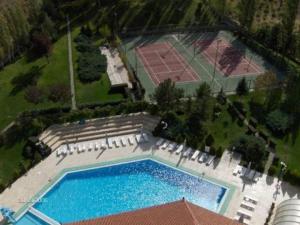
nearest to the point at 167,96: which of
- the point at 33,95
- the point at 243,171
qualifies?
the point at 243,171

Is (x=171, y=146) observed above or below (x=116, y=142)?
below

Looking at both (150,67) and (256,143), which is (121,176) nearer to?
(256,143)

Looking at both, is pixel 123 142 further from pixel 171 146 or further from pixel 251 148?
pixel 251 148

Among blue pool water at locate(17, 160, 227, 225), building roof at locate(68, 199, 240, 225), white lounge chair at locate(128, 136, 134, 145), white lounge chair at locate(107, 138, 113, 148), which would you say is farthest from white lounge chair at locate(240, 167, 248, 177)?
white lounge chair at locate(107, 138, 113, 148)

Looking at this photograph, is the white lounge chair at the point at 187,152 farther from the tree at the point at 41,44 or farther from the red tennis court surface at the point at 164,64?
the tree at the point at 41,44

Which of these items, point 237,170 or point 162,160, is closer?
point 237,170

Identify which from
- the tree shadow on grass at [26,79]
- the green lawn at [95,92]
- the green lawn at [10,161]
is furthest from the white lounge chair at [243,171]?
the tree shadow on grass at [26,79]
